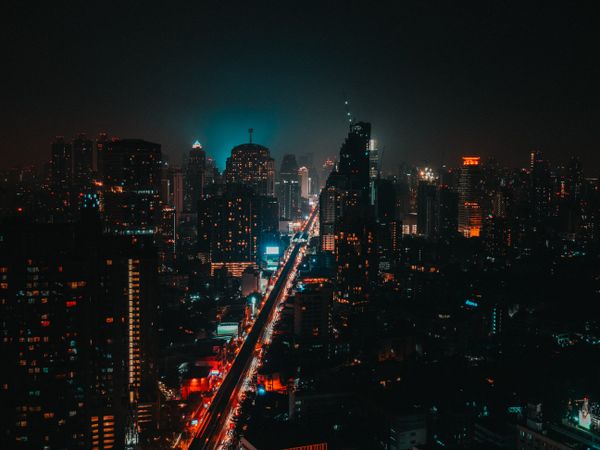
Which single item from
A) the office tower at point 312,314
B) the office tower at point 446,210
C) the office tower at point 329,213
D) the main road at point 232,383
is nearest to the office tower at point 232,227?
the main road at point 232,383

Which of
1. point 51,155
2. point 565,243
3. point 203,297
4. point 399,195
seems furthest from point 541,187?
point 51,155

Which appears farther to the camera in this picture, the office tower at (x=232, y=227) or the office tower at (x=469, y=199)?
the office tower at (x=469, y=199)

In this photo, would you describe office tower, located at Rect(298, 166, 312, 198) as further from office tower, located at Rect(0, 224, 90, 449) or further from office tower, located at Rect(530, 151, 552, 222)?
office tower, located at Rect(0, 224, 90, 449)

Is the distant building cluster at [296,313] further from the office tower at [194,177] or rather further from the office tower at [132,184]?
the office tower at [194,177]

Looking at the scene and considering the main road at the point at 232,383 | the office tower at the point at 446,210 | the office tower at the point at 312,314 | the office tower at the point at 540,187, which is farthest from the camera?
the office tower at the point at 446,210

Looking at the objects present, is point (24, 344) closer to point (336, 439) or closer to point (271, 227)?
point (336, 439)

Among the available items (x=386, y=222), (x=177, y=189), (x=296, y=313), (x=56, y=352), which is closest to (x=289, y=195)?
(x=177, y=189)

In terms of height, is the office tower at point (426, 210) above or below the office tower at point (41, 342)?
above
